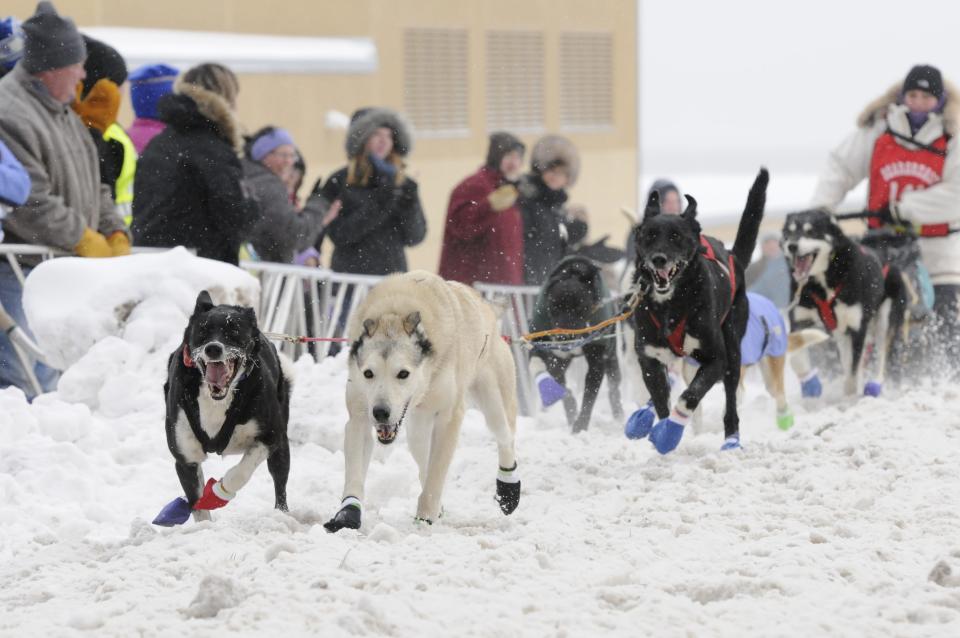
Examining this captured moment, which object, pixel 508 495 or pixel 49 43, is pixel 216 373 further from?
pixel 49 43

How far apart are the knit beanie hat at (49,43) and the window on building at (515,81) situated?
1107cm

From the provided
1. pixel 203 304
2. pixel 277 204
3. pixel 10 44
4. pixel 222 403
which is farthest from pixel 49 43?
pixel 222 403

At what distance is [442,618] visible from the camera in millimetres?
3887

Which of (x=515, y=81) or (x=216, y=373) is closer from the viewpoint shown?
(x=216, y=373)

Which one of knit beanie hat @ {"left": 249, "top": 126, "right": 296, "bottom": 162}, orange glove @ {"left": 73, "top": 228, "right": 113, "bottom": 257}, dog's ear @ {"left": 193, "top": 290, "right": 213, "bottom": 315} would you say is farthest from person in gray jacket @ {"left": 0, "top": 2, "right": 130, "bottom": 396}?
dog's ear @ {"left": 193, "top": 290, "right": 213, "bottom": 315}

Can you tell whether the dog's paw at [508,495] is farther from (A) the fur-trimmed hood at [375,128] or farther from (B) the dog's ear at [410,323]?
(A) the fur-trimmed hood at [375,128]

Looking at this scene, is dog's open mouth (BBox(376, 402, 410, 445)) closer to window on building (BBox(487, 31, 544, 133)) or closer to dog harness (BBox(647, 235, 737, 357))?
dog harness (BBox(647, 235, 737, 357))

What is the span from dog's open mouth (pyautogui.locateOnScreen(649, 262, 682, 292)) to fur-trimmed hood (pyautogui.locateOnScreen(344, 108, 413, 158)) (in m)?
2.86

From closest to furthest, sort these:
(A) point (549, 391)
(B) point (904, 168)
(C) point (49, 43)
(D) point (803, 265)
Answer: (C) point (49, 43)
(A) point (549, 391)
(D) point (803, 265)
(B) point (904, 168)

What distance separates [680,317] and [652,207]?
1.71 ft

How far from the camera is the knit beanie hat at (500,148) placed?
31.3ft

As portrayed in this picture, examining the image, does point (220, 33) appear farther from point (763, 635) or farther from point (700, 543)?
point (763, 635)

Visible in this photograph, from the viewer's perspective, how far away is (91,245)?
7.60m

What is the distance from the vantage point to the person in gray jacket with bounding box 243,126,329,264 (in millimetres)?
8586
